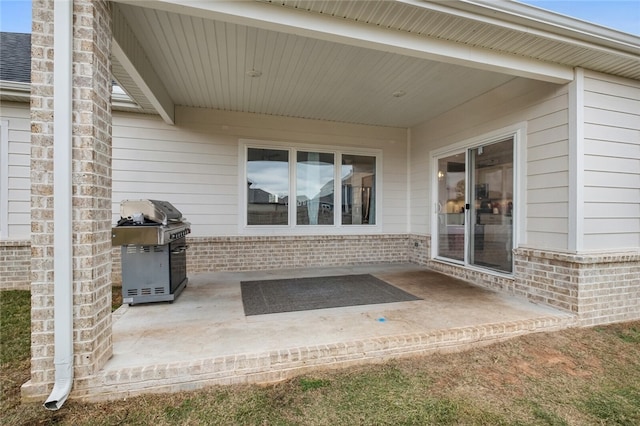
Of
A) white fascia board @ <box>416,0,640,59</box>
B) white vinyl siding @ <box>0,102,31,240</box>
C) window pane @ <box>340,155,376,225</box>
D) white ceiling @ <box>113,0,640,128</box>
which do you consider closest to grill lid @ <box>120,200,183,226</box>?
white ceiling @ <box>113,0,640,128</box>

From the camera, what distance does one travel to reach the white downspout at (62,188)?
6.51ft

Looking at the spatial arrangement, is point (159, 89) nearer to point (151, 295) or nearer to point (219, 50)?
point (219, 50)

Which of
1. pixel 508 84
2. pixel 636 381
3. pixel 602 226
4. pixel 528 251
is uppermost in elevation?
pixel 508 84

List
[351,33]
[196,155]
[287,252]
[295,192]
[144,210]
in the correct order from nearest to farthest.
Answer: [351,33] → [144,210] → [196,155] → [287,252] → [295,192]

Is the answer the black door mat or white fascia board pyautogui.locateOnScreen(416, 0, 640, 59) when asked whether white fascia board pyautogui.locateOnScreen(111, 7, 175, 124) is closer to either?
white fascia board pyautogui.locateOnScreen(416, 0, 640, 59)

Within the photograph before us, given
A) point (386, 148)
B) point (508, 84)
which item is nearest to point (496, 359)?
point (508, 84)

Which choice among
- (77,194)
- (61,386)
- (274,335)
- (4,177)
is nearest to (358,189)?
(274,335)

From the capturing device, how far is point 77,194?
2.04m

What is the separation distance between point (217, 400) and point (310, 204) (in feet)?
13.8

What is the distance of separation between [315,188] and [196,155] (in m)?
2.31

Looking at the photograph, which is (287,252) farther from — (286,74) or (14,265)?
(14,265)

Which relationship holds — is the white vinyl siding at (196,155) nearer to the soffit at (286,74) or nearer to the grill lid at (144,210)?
the soffit at (286,74)

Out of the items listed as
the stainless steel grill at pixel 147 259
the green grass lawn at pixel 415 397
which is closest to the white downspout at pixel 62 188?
the green grass lawn at pixel 415 397

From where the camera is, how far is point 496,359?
270cm
